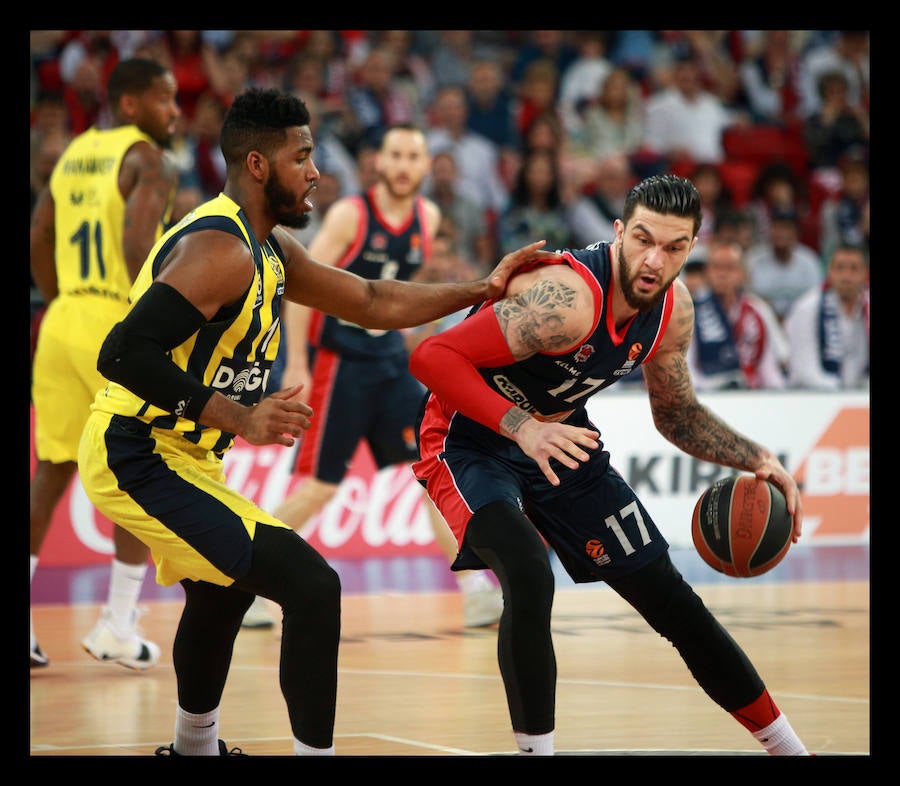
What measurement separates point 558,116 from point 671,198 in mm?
10530

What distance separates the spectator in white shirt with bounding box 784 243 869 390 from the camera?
1098 centimetres

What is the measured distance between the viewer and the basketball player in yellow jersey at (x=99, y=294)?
6.12 meters

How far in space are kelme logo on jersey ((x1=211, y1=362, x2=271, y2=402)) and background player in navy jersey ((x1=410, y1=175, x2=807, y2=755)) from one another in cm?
48

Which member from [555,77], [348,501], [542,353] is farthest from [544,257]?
[555,77]

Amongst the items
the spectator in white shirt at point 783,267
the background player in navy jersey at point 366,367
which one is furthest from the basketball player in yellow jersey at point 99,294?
the spectator in white shirt at point 783,267

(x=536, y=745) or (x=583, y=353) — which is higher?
(x=583, y=353)

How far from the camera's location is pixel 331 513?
9.29 meters

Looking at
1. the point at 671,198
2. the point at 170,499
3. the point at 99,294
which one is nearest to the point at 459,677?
the point at 99,294

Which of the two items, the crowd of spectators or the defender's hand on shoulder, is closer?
the defender's hand on shoulder

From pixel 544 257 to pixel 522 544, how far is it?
0.96m

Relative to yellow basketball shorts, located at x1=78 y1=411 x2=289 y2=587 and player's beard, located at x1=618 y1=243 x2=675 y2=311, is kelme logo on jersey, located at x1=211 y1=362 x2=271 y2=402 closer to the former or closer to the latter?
yellow basketball shorts, located at x1=78 y1=411 x2=289 y2=587

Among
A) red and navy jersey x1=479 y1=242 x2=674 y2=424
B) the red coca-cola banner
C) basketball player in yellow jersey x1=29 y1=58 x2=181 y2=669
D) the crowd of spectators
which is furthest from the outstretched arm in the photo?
the crowd of spectators

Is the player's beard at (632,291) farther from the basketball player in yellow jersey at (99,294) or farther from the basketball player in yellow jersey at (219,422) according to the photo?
the basketball player in yellow jersey at (99,294)

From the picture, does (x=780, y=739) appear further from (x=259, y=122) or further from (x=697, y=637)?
(x=259, y=122)
